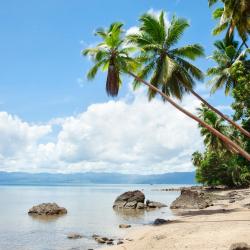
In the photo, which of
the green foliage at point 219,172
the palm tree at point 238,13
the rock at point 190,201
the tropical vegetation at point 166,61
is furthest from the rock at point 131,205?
the green foliage at point 219,172

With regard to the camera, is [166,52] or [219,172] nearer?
[166,52]

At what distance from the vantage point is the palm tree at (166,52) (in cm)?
2823

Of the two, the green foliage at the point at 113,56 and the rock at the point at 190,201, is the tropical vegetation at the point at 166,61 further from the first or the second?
the rock at the point at 190,201

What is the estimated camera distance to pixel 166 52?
28.7 metres

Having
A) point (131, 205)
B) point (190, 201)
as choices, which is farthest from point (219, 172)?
point (190, 201)

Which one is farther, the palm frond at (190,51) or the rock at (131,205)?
the rock at (131,205)

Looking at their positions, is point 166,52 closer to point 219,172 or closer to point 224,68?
point 224,68

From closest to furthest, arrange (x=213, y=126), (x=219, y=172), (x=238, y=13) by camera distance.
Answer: (x=238, y=13)
(x=213, y=126)
(x=219, y=172)

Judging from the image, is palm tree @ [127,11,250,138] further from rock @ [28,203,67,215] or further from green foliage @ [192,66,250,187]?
rock @ [28,203,67,215]

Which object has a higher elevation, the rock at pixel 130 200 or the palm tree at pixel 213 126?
the palm tree at pixel 213 126

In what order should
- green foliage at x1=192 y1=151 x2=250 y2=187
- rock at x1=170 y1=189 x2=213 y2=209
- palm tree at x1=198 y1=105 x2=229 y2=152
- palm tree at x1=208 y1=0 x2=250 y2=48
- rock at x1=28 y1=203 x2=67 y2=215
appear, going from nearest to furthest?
palm tree at x1=208 y1=0 x2=250 y2=48 < rock at x1=170 y1=189 x2=213 y2=209 < rock at x1=28 y1=203 x2=67 y2=215 < palm tree at x1=198 y1=105 x2=229 y2=152 < green foliage at x1=192 y1=151 x2=250 y2=187

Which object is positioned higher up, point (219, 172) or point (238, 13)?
point (238, 13)

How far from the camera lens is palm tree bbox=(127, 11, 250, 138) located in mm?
28234

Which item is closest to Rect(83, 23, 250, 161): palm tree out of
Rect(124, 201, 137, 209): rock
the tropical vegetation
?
the tropical vegetation
